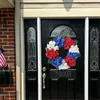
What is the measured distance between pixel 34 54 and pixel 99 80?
4.61 feet

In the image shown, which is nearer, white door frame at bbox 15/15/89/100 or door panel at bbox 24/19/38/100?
white door frame at bbox 15/15/89/100

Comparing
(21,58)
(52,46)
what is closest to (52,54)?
(52,46)

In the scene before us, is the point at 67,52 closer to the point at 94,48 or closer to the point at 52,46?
the point at 52,46

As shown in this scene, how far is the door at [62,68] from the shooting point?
4391 millimetres

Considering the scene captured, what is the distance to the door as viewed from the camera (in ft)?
14.4

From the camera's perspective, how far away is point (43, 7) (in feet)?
13.9

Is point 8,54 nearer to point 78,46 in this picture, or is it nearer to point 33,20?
point 33,20

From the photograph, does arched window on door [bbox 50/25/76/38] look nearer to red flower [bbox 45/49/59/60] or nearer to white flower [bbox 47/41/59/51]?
white flower [bbox 47/41/59/51]

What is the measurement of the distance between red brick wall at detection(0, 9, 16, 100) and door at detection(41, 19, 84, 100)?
23.6 inches

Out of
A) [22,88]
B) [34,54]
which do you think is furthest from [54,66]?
[22,88]

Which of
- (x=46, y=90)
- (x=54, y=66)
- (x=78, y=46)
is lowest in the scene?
(x=46, y=90)

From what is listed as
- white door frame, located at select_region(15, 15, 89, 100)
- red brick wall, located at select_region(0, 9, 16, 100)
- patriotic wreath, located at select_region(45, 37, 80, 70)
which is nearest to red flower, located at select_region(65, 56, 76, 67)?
patriotic wreath, located at select_region(45, 37, 80, 70)

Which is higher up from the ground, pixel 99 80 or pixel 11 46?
pixel 11 46

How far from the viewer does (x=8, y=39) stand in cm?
425
